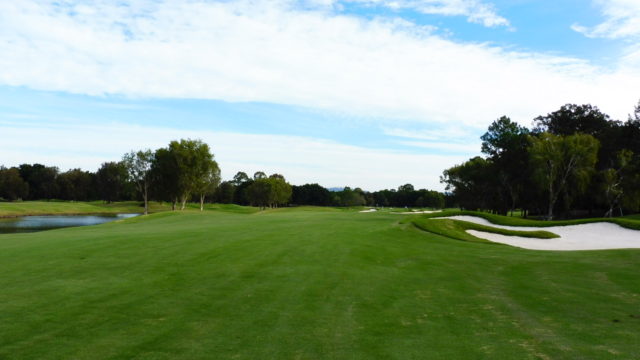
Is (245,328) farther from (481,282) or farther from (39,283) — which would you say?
(481,282)

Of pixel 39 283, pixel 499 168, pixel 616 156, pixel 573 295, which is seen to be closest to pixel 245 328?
pixel 39 283

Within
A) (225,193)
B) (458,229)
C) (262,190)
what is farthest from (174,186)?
(225,193)

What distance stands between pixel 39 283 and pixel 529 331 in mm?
10378

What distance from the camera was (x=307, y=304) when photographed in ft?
26.7

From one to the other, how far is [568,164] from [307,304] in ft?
178

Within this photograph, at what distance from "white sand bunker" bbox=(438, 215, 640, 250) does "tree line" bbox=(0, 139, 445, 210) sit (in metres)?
58.2

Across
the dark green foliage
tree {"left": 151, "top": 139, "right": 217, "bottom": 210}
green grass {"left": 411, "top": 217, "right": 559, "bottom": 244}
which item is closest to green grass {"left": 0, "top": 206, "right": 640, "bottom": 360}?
green grass {"left": 411, "top": 217, "right": 559, "bottom": 244}

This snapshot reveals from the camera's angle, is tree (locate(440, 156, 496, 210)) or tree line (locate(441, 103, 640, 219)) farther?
tree (locate(440, 156, 496, 210))

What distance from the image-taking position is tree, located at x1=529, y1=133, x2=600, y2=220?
166 feet

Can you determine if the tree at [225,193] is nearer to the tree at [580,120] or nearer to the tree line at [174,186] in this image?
the tree line at [174,186]

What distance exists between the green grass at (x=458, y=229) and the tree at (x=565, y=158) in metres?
27.8

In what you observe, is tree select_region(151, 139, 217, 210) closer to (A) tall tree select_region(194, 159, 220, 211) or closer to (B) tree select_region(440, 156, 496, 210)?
(A) tall tree select_region(194, 159, 220, 211)

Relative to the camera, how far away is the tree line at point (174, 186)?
77000mm

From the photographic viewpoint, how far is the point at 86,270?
11305 mm
